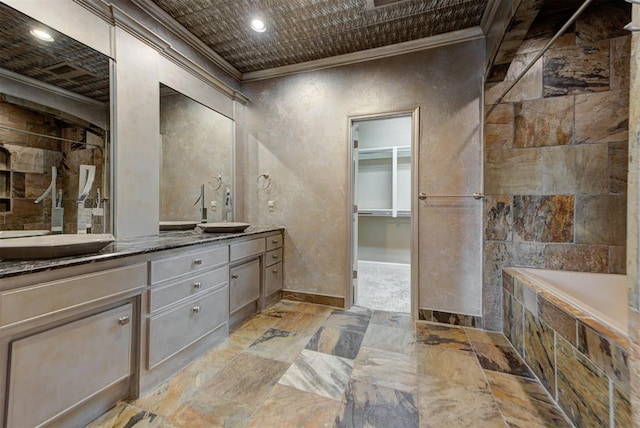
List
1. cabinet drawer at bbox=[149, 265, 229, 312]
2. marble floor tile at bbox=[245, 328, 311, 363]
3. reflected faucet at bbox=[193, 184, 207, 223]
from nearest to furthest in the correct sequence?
cabinet drawer at bbox=[149, 265, 229, 312] → marble floor tile at bbox=[245, 328, 311, 363] → reflected faucet at bbox=[193, 184, 207, 223]

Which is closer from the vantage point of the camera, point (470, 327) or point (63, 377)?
point (63, 377)

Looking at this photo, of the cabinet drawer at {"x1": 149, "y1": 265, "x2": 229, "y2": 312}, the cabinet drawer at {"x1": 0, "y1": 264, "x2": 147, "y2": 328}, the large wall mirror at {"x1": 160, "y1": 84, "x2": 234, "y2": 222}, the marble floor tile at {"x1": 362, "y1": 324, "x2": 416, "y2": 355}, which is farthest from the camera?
the large wall mirror at {"x1": 160, "y1": 84, "x2": 234, "y2": 222}

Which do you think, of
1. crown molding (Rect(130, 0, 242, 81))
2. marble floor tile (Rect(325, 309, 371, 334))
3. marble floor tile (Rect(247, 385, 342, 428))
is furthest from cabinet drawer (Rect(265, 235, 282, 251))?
crown molding (Rect(130, 0, 242, 81))

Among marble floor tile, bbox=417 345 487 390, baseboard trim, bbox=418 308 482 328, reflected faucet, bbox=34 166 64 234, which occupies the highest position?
reflected faucet, bbox=34 166 64 234

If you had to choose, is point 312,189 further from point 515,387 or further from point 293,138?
point 515,387

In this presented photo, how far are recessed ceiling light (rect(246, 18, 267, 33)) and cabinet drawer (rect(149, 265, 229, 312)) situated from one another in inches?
82.6

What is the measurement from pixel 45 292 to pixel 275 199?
2.18 meters

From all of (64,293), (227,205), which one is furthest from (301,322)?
(64,293)

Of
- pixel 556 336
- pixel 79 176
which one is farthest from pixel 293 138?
pixel 556 336

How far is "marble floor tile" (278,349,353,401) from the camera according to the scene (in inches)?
63.1

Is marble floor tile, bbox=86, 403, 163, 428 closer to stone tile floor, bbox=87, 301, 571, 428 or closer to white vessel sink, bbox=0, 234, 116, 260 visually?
stone tile floor, bbox=87, 301, 571, 428

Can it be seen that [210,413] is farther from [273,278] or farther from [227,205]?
[227,205]

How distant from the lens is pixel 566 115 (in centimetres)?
220

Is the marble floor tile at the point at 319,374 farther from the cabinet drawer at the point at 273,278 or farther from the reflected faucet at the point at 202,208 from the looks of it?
the reflected faucet at the point at 202,208
